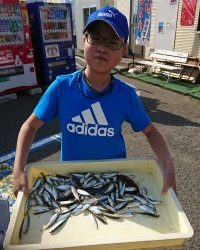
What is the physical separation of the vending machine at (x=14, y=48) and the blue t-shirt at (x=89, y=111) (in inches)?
300

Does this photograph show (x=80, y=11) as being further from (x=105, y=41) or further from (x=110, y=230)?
(x=110, y=230)

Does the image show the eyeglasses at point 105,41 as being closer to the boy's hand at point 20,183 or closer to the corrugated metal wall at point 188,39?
the boy's hand at point 20,183

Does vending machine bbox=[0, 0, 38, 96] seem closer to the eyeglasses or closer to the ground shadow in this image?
the ground shadow

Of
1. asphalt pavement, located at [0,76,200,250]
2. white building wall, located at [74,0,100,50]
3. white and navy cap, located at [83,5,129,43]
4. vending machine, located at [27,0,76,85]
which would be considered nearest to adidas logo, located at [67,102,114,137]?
white and navy cap, located at [83,5,129,43]

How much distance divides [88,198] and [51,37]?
30.9ft

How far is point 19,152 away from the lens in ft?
6.81

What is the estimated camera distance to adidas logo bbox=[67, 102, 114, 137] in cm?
227

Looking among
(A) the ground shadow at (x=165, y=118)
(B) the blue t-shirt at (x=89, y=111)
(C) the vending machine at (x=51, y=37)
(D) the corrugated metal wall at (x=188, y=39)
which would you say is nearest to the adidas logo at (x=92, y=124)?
(B) the blue t-shirt at (x=89, y=111)

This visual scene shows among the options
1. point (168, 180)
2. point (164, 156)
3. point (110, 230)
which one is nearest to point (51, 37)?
point (164, 156)

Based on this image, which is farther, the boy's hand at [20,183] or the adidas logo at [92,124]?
the adidas logo at [92,124]

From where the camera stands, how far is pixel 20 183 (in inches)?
73.4

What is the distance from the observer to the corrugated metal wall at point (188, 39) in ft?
39.3

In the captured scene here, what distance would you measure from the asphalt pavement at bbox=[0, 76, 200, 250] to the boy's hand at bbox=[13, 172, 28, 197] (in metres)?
2.54

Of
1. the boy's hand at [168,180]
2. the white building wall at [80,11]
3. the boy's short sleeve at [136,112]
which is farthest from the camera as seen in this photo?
the white building wall at [80,11]
